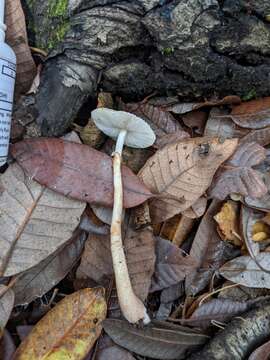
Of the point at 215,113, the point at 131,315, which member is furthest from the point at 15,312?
the point at 215,113

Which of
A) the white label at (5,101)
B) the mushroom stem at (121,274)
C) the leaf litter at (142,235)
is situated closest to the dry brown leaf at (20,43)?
the leaf litter at (142,235)

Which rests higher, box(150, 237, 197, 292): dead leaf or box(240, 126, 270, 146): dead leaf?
box(240, 126, 270, 146): dead leaf

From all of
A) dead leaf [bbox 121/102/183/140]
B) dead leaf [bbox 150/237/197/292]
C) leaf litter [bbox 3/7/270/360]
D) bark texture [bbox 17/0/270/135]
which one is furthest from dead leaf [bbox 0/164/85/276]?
dead leaf [bbox 121/102/183/140]

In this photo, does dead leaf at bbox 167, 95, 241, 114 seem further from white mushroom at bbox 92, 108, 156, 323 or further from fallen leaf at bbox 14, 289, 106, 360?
fallen leaf at bbox 14, 289, 106, 360

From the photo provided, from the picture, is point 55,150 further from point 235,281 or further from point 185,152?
point 235,281

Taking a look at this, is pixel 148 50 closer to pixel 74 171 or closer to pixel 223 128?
pixel 223 128
